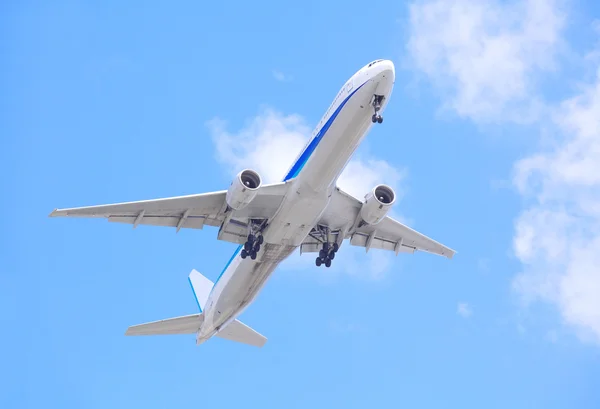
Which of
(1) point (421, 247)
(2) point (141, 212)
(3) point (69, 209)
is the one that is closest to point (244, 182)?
(2) point (141, 212)

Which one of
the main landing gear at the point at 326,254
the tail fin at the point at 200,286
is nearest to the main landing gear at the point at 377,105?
the main landing gear at the point at 326,254

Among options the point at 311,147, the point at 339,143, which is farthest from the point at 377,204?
the point at 339,143

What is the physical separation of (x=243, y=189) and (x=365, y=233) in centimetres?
759

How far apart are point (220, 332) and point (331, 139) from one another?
14112 millimetres

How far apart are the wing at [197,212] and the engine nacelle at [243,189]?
49 centimetres

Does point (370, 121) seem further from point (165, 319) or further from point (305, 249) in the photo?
point (165, 319)

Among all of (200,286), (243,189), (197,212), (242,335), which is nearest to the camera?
(243,189)

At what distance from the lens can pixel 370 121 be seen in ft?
91.6

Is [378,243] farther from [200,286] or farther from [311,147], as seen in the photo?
[200,286]

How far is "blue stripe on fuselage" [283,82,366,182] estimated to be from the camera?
2823 centimetres

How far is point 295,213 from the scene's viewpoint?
2973 cm

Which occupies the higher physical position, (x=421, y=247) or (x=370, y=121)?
(x=421, y=247)

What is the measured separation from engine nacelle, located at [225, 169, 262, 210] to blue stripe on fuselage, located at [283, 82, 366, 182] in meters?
1.52

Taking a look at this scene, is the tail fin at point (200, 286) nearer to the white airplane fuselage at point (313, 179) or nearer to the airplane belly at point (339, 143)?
the white airplane fuselage at point (313, 179)
